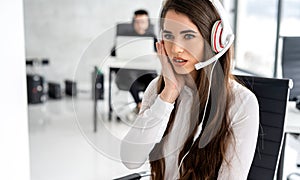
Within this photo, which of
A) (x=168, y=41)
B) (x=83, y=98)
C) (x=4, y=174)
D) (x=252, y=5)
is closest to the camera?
(x=168, y=41)

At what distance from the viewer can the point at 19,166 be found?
5.80ft

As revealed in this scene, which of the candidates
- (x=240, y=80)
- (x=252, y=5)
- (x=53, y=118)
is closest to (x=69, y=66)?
(x=53, y=118)

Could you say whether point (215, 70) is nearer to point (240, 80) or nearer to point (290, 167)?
point (240, 80)

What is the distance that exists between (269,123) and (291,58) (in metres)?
1.16

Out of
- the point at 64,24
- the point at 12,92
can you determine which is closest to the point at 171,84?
the point at 12,92

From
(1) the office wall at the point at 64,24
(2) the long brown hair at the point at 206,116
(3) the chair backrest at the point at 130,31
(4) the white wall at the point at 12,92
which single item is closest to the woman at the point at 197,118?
(2) the long brown hair at the point at 206,116

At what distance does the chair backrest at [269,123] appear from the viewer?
1096 millimetres

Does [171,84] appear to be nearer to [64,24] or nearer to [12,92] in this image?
[12,92]

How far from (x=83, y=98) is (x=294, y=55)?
3.04m

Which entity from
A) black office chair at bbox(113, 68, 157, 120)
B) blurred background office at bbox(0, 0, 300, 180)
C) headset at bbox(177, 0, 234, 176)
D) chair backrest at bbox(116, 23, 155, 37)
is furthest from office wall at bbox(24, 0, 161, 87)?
headset at bbox(177, 0, 234, 176)

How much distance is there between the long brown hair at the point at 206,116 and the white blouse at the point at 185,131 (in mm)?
19

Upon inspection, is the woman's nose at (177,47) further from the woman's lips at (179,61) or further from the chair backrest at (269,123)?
the chair backrest at (269,123)

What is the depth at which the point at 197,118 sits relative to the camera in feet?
3.21

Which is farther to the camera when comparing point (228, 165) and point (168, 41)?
point (228, 165)
